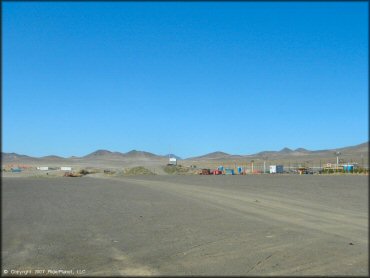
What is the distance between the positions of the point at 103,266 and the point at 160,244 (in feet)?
8.19

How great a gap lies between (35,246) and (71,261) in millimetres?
2008

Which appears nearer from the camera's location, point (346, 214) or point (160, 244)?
point (160, 244)

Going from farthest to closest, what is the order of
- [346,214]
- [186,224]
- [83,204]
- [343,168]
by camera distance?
[343,168]
[83,204]
[346,214]
[186,224]

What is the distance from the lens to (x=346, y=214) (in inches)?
656

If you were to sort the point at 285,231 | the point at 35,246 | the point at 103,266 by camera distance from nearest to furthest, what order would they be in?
the point at 103,266 < the point at 35,246 < the point at 285,231

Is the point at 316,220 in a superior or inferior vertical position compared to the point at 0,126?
inferior

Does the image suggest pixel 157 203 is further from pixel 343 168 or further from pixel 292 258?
pixel 343 168

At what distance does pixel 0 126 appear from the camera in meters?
4.55

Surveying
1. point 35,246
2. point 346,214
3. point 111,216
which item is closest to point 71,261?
point 35,246

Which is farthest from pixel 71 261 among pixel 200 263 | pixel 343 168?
pixel 343 168

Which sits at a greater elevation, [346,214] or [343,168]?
[343,168]

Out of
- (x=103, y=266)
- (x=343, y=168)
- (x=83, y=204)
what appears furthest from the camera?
(x=343, y=168)

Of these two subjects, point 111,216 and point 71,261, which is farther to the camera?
point 111,216

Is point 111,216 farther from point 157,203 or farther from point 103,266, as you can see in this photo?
point 103,266
